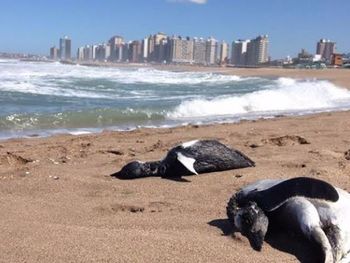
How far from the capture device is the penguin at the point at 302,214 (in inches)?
141

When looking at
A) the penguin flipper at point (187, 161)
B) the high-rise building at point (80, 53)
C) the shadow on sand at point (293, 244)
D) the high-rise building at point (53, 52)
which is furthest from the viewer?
the high-rise building at point (80, 53)

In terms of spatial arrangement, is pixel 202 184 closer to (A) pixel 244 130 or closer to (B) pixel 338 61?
(A) pixel 244 130

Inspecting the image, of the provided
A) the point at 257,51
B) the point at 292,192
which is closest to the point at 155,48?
the point at 257,51

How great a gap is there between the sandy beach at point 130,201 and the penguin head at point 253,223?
0.19ft

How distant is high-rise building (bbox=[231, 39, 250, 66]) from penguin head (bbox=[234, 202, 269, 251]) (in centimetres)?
15791

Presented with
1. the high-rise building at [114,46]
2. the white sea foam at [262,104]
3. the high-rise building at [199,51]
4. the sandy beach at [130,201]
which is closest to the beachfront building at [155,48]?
the high-rise building at [199,51]

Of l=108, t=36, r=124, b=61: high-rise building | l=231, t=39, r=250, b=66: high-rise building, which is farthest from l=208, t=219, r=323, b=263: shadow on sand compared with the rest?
l=108, t=36, r=124, b=61: high-rise building

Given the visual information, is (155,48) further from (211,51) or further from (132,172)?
(132,172)

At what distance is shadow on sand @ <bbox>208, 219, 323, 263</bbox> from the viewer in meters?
3.57

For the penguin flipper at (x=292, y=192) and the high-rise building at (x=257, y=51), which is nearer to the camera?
the penguin flipper at (x=292, y=192)

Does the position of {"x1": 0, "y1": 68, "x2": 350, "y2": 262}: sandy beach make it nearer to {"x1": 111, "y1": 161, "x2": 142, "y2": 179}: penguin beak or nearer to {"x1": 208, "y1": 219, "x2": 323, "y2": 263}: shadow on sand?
{"x1": 208, "y1": 219, "x2": 323, "y2": 263}: shadow on sand

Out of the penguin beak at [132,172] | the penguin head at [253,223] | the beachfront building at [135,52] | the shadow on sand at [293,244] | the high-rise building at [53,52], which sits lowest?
the high-rise building at [53,52]

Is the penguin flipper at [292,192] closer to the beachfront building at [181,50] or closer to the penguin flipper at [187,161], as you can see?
the penguin flipper at [187,161]

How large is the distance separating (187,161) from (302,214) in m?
2.50
